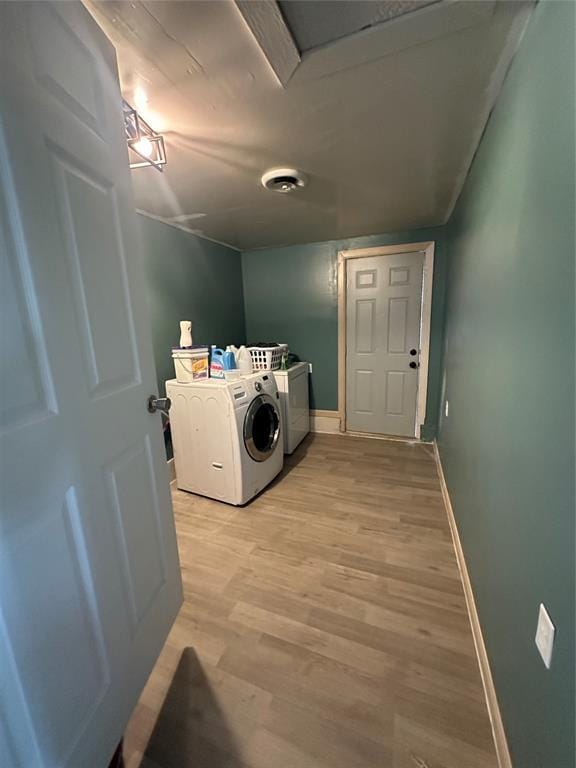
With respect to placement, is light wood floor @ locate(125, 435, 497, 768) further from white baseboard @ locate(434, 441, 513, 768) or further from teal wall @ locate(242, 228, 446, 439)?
teal wall @ locate(242, 228, 446, 439)

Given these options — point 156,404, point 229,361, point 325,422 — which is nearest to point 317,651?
point 156,404

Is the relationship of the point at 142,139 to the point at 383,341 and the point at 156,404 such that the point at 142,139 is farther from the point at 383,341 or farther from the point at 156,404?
the point at 383,341

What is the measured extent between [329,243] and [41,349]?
307 centimetres

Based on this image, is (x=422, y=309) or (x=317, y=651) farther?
(x=422, y=309)

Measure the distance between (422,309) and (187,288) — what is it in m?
2.27

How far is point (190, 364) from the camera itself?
2.23 metres

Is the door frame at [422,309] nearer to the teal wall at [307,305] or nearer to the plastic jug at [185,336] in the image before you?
the teal wall at [307,305]

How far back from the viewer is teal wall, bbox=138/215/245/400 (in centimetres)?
236

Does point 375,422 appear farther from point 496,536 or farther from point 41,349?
point 41,349

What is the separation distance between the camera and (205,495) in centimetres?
228

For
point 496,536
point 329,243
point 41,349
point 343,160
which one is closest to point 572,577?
point 496,536

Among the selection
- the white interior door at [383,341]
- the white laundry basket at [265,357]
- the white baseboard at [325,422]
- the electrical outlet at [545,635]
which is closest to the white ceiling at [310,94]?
the white interior door at [383,341]

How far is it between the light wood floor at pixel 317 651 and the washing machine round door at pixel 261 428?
0.44 m

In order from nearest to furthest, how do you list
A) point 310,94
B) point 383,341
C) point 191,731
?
point 191,731, point 310,94, point 383,341
